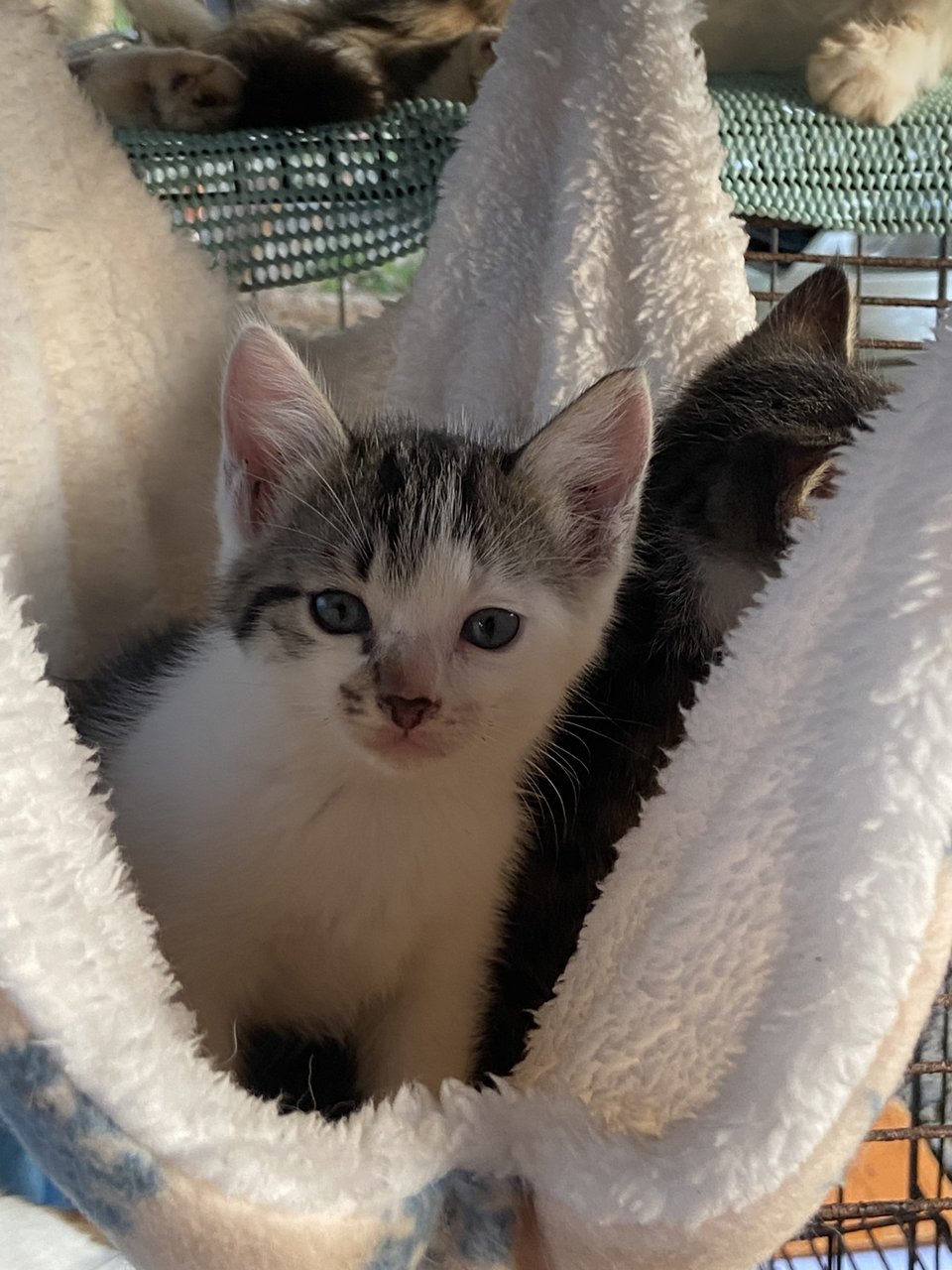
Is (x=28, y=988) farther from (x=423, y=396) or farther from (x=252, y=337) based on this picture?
(x=423, y=396)

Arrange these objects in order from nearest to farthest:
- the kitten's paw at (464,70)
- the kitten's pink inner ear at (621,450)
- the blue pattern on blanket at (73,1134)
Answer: the blue pattern on blanket at (73,1134) < the kitten's pink inner ear at (621,450) < the kitten's paw at (464,70)

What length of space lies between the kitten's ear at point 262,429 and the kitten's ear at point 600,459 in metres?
0.16

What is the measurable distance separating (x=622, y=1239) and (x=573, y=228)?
0.88m

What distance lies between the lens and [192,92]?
3.62 feet

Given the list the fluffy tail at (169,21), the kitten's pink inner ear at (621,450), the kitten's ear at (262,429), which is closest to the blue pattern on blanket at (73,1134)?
the kitten's ear at (262,429)

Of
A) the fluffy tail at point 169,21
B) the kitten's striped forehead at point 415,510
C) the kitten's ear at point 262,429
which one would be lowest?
the kitten's striped forehead at point 415,510

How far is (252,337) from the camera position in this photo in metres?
0.78

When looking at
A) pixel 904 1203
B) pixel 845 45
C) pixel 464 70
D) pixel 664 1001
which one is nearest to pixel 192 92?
pixel 464 70

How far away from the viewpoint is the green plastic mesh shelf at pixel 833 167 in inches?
44.4

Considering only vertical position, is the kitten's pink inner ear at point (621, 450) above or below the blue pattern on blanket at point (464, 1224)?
above

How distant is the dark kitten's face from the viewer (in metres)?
0.79

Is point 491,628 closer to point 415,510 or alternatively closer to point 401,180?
point 415,510

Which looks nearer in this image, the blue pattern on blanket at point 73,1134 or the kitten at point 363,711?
the blue pattern on blanket at point 73,1134

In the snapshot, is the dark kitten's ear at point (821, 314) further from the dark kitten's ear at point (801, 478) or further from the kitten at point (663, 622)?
the dark kitten's ear at point (801, 478)
